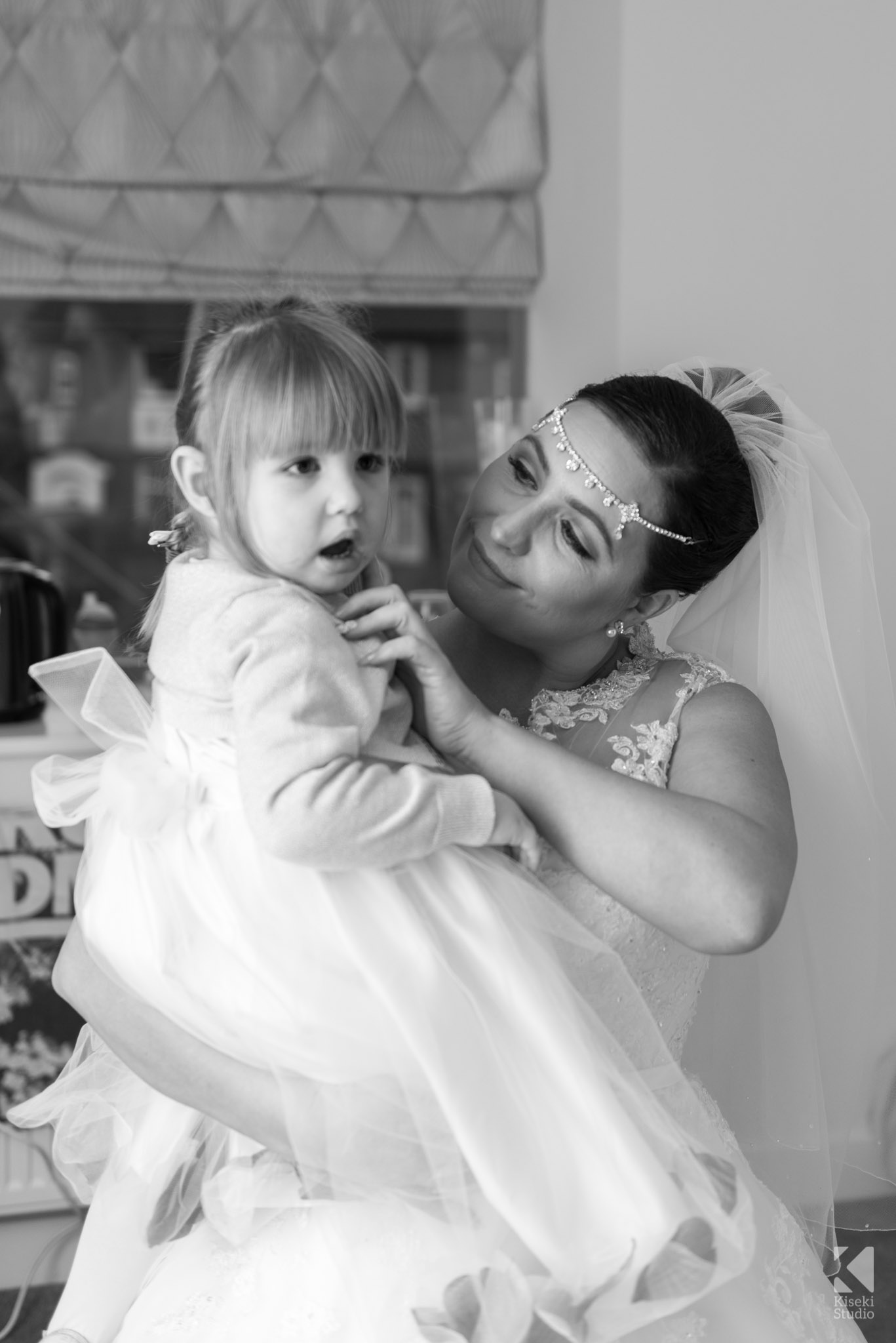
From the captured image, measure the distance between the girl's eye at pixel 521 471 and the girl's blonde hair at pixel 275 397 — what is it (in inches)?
11.2

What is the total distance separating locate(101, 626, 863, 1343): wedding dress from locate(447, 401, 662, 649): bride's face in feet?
0.48

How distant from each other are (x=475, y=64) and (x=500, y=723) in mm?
2241

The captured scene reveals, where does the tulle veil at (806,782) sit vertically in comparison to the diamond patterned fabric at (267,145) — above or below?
below

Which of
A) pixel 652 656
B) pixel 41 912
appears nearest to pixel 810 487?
pixel 652 656

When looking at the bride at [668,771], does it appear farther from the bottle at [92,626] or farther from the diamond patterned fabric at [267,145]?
the diamond patterned fabric at [267,145]

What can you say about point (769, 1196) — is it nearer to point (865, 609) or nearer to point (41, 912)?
point (865, 609)

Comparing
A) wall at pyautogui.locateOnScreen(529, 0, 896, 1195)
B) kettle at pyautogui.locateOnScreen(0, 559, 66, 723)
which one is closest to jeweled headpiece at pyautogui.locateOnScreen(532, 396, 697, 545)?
wall at pyautogui.locateOnScreen(529, 0, 896, 1195)

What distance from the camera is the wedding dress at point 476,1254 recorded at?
1.15 metres

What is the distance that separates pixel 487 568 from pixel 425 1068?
572 millimetres

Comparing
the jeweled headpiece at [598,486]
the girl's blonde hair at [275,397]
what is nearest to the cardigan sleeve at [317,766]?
the girl's blonde hair at [275,397]

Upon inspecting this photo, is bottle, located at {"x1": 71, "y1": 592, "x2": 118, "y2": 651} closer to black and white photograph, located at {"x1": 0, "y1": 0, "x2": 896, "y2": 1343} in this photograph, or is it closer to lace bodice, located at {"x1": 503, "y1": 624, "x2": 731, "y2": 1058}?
black and white photograph, located at {"x1": 0, "y1": 0, "x2": 896, "y2": 1343}

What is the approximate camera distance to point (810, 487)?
1.61 meters

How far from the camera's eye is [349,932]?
109cm

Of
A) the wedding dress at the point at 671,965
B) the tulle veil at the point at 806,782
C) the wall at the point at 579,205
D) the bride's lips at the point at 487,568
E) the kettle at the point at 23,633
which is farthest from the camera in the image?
the wall at the point at 579,205
